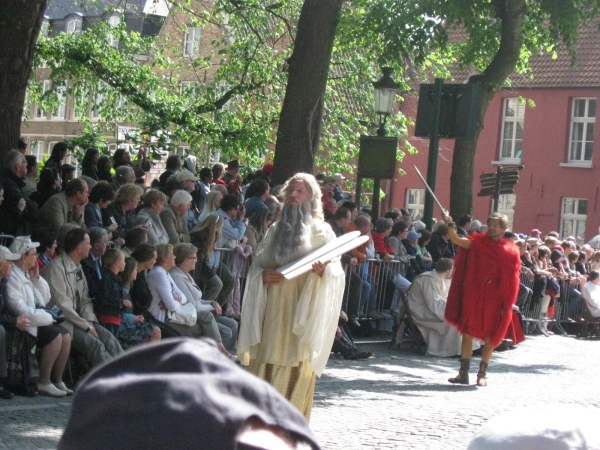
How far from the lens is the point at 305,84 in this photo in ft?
51.5

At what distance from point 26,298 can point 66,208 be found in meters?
2.25

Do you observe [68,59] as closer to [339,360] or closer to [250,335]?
[339,360]

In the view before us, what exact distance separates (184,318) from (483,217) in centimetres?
3272

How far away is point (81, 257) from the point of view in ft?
32.7

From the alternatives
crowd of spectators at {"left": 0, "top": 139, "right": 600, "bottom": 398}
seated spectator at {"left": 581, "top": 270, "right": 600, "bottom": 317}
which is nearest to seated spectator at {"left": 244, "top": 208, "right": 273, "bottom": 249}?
crowd of spectators at {"left": 0, "top": 139, "right": 600, "bottom": 398}

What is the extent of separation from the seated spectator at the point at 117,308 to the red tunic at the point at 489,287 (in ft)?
13.5

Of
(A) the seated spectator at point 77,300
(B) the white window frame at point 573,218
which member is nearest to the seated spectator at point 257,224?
(A) the seated spectator at point 77,300

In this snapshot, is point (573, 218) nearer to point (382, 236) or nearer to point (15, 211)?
point (382, 236)

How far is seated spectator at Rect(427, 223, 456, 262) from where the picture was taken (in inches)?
704

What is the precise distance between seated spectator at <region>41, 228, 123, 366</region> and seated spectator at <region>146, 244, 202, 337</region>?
0.88 m

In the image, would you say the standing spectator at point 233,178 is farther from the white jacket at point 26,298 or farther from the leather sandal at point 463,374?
the white jacket at point 26,298

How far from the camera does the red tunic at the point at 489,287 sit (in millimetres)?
12797

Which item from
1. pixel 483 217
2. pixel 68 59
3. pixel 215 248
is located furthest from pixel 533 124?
pixel 215 248

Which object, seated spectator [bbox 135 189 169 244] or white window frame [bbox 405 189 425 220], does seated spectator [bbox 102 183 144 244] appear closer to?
seated spectator [bbox 135 189 169 244]
